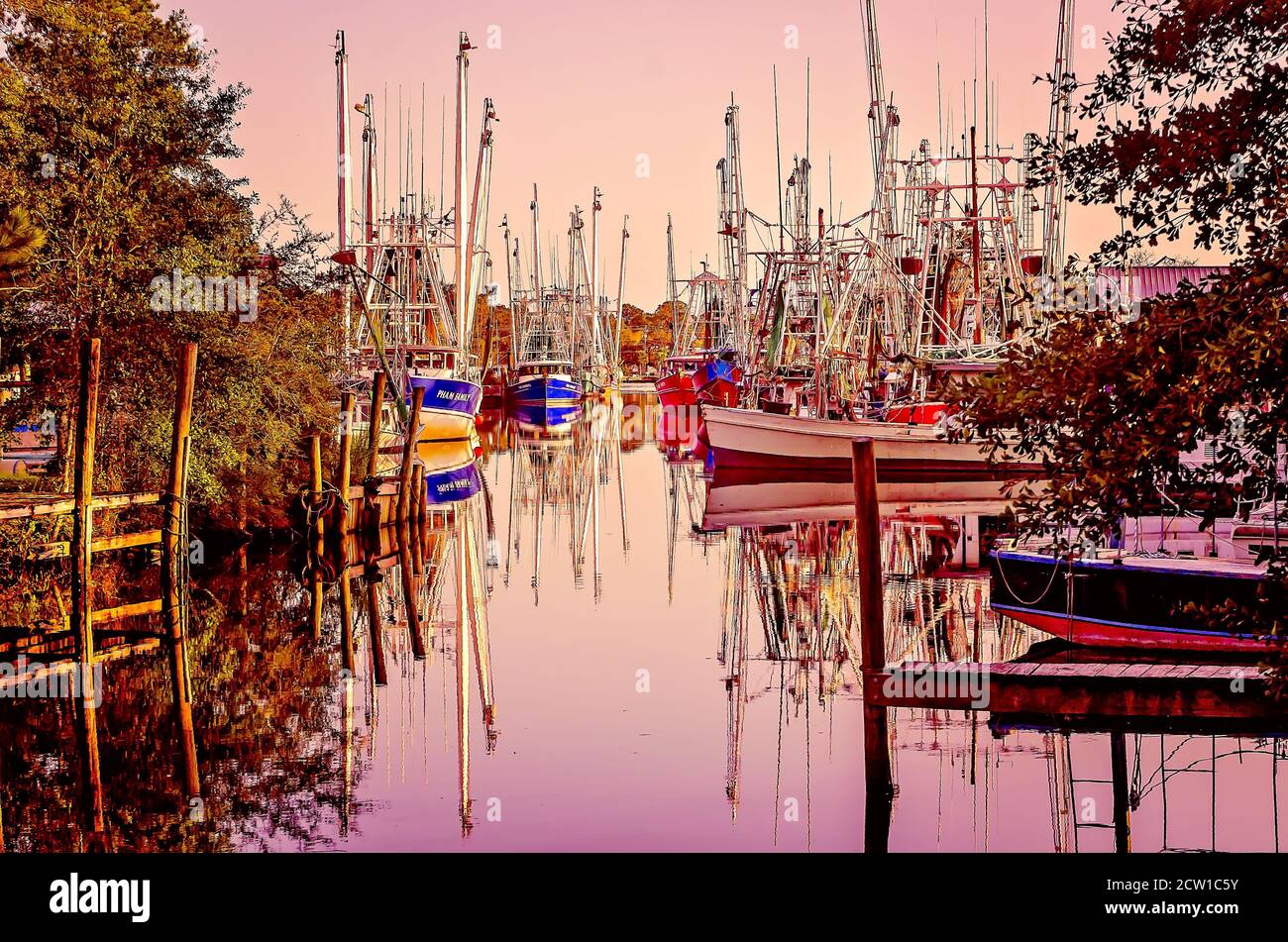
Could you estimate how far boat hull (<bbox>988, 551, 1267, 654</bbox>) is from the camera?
1595 centimetres

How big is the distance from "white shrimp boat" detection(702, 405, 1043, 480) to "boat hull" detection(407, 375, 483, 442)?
11.2 meters

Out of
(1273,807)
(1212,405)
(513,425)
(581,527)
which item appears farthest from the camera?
(513,425)

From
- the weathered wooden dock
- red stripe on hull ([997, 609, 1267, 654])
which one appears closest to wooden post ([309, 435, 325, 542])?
the weathered wooden dock

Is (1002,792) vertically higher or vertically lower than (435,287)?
lower

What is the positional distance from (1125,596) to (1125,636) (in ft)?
1.65

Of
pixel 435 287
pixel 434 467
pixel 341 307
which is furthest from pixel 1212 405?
pixel 435 287

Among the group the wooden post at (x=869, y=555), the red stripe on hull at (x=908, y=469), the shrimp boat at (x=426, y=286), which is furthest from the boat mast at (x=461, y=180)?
the wooden post at (x=869, y=555)

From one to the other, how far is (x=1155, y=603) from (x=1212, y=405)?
32.8 ft

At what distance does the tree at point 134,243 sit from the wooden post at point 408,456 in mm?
2439

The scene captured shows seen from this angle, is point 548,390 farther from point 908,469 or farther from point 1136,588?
point 1136,588

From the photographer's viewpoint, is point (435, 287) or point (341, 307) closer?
point (341, 307)

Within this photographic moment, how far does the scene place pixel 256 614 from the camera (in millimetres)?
20578

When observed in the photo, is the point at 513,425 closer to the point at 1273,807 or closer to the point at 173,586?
the point at 173,586

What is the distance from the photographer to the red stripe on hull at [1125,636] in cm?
1625
